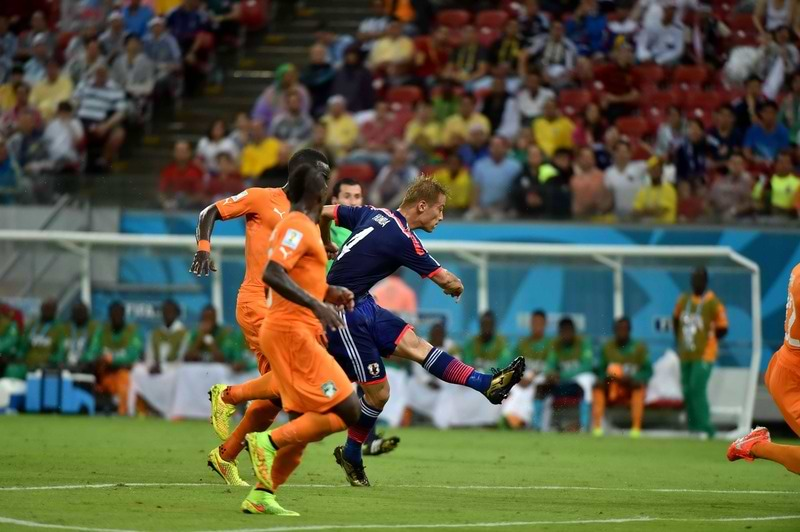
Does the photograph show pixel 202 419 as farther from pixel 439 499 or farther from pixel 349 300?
pixel 349 300

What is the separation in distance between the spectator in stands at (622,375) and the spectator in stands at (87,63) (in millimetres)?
11291

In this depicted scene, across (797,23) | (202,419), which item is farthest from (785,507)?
(797,23)

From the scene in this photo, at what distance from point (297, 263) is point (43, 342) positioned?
13922 millimetres

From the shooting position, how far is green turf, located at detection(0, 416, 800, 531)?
8.96 metres

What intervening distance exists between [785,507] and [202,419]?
1212 cm

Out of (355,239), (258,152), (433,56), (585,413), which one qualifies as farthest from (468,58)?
(355,239)

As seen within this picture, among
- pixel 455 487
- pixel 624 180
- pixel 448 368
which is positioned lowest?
pixel 455 487

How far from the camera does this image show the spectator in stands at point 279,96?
80.8 ft

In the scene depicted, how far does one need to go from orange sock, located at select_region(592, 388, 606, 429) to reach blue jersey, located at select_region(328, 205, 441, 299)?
9878 millimetres

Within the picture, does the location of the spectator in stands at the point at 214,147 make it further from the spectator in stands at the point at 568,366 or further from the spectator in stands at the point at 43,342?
the spectator in stands at the point at 568,366

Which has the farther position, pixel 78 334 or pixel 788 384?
pixel 78 334

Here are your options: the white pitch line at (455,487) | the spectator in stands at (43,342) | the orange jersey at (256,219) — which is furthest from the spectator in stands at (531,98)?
the white pitch line at (455,487)

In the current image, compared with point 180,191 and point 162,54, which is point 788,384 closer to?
point 180,191

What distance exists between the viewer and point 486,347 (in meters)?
21.0
